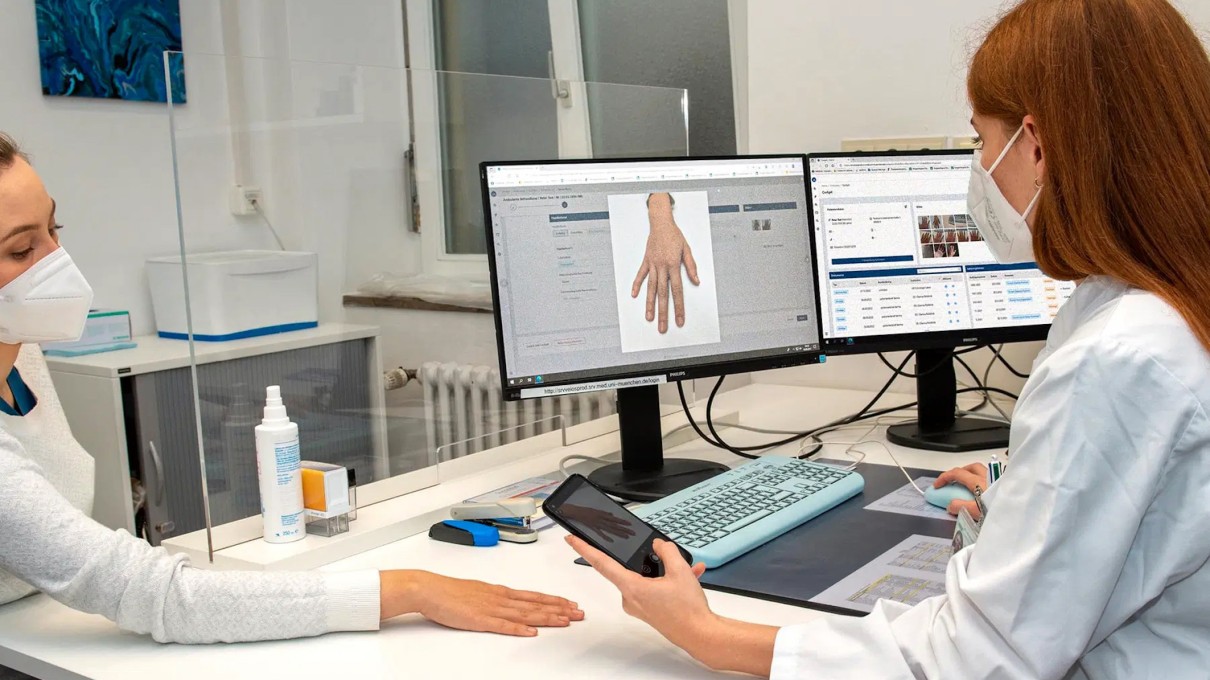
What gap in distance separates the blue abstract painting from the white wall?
1531mm

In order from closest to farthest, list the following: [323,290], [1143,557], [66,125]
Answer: [1143,557] → [323,290] → [66,125]

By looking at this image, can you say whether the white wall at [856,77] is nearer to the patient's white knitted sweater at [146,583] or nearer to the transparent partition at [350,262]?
the transparent partition at [350,262]

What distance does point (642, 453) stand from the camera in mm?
1521

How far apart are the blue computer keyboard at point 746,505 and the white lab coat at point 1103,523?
41 centimetres

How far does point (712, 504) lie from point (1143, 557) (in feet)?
1.96

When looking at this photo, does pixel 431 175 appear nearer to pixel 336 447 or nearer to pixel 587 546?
pixel 336 447

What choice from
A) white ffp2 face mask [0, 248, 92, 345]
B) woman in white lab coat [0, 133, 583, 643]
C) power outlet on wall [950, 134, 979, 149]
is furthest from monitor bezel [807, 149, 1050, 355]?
white ffp2 face mask [0, 248, 92, 345]

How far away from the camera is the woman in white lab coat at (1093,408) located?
72cm

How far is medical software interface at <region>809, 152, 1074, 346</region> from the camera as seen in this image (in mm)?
1635

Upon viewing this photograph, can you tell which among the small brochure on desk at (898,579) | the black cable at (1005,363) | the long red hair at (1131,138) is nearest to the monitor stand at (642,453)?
the small brochure on desk at (898,579)

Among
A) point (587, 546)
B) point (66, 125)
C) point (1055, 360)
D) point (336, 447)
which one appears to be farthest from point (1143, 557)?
point (66, 125)

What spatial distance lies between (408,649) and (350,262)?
677 millimetres

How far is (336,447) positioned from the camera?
1432mm

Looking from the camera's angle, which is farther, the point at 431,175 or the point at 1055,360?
the point at 431,175
